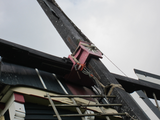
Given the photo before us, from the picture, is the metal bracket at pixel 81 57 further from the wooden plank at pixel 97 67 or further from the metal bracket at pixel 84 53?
the wooden plank at pixel 97 67

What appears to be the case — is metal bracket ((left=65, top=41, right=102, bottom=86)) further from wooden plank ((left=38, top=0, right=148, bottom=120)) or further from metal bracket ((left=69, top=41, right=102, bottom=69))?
wooden plank ((left=38, top=0, right=148, bottom=120))

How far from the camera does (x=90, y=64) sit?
3338 mm

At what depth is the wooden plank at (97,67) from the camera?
234cm

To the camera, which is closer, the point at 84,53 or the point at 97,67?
the point at 97,67

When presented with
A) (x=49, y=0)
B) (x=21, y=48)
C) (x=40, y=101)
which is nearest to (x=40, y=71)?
(x=21, y=48)

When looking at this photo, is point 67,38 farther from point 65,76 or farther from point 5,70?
point 5,70

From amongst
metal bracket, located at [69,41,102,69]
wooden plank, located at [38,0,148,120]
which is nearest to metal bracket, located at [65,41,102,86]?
metal bracket, located at [69,41,102,69]

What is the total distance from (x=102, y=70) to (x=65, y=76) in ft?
4.12

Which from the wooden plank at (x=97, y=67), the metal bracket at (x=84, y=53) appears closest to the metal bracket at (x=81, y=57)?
the metal bracket at (x=84, y=53)

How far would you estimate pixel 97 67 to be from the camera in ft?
10.2

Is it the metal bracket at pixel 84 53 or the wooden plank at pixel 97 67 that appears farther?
the metal bracket at pixel 84 53

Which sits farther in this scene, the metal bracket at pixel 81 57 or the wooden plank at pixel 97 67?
the metal bracket at pixel 81 57

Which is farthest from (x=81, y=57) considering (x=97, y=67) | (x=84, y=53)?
(x=97, y=67)

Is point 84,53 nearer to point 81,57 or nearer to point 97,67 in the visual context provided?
point 81,57
